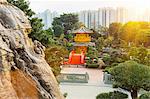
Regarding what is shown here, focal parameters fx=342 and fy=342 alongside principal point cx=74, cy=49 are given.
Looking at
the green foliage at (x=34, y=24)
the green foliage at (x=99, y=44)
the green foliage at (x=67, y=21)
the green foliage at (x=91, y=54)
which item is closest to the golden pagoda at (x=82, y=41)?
the green foliage at (x=91, y=54)

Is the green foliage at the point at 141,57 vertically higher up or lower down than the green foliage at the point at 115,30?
higher up

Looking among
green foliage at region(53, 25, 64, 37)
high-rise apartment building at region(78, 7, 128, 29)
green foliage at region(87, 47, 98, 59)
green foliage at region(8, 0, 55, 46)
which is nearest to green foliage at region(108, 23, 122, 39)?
green foliage at region(53, 25, 64, 37)

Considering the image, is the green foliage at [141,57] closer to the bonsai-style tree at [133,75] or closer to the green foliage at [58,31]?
the bonsai-style tree at [133,75]

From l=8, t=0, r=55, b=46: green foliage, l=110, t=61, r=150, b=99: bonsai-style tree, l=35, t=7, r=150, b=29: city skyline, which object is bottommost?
l=35, t=7, r=150, b=29: city skyline

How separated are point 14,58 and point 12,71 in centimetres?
18

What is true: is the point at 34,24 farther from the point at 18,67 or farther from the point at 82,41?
the point at 82,41

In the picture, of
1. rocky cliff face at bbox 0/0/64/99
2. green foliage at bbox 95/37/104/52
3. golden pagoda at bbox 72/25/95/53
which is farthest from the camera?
green foliage at bbox 95/37/104/52

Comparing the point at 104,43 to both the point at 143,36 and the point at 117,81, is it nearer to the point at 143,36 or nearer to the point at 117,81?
the point at 143,36

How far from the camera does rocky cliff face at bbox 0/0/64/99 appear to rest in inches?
150

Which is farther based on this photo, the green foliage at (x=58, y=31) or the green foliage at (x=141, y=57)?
the green foliage at (x=58, y=31)

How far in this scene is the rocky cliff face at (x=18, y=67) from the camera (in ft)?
12.5

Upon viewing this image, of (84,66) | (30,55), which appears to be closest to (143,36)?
(84,66)

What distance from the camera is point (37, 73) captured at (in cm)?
436

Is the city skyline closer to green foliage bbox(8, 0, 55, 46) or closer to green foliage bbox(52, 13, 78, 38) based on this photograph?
green foliage bbox(52, 13, 78, 38)
